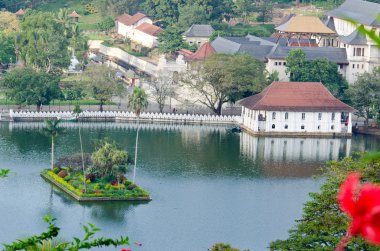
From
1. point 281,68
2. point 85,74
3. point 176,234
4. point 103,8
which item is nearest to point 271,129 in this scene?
point 281,68

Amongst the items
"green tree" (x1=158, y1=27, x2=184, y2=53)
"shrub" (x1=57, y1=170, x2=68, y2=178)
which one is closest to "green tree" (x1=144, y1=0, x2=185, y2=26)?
"green tree" (x1=158, y1=27, x2=184, y2=53)

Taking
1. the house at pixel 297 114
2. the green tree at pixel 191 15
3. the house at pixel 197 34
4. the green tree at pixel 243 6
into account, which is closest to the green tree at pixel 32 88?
the house at pixel 297 114

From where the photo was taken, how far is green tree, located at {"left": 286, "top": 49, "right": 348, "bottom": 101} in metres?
64.2

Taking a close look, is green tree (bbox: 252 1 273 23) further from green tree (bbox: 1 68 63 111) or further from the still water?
green tree (bbox: 1 68 63 111)

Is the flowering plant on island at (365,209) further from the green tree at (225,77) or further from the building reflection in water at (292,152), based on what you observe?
the green tree at (225,77)

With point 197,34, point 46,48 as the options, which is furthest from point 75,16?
point 46,48

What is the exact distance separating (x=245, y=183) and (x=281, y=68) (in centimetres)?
2494

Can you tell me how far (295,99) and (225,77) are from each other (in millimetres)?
4525

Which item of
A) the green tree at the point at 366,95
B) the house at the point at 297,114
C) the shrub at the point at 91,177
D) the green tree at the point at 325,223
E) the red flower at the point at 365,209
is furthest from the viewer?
the green tree at the point at 366,95

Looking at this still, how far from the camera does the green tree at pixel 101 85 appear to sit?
63.5 meters

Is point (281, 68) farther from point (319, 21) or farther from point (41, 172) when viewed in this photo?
point (41, 172)

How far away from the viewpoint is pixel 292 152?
53.7 meters

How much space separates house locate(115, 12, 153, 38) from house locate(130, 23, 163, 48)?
2.48ft

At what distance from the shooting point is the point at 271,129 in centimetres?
5919
